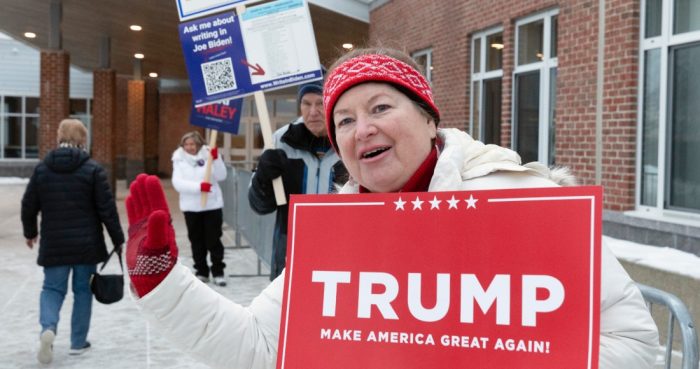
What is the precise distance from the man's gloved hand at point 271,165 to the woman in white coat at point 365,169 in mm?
2576

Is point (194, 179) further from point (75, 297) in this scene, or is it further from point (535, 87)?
point (535, 87)

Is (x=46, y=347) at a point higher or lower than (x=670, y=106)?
lower

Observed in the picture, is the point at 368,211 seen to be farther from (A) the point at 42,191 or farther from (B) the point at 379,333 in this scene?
(A) the point at 42,191

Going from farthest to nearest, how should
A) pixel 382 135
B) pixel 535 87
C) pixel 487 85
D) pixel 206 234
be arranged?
1. pixel 487 85
2. pixel 535 87
3. pixel 206 234
4. pixel 382 135

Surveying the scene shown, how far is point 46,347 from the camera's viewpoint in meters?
6.08

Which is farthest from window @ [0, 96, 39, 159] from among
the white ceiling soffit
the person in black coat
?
the person in black coat

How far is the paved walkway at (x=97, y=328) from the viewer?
6.21 metres

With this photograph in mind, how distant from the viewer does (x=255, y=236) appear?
10.5m

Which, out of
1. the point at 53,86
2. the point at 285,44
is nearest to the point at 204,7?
the point at 285,44

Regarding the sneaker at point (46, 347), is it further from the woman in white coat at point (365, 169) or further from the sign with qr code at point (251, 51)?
the woman in white coat at point (365, 169)

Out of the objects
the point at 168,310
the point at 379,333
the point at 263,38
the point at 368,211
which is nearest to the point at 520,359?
the point at 379,333

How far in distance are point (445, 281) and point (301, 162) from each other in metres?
3.00

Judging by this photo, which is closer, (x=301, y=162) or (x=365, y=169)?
(x=365, y=169)

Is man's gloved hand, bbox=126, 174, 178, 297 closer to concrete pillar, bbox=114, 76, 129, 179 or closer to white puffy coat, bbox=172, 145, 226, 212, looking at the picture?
white puffy coat, bbox=172, 145, 226, 212
